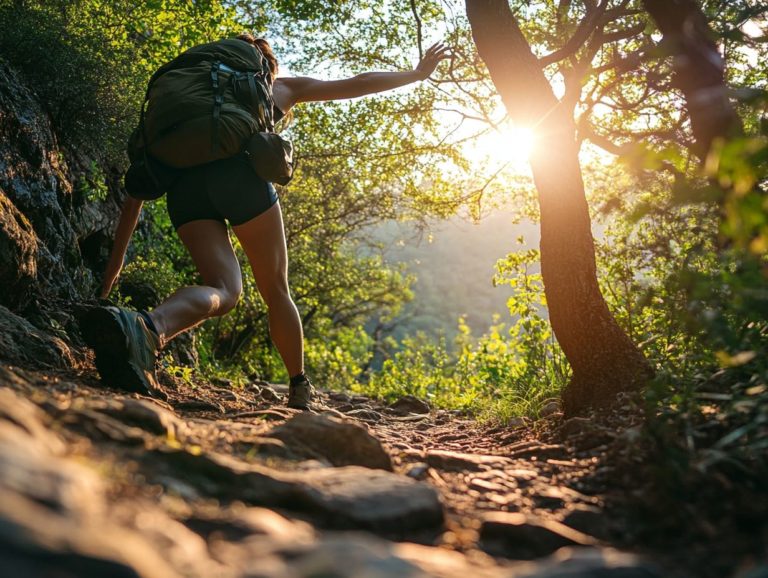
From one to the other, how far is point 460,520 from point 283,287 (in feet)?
7.07

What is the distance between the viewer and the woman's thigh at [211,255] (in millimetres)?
3559

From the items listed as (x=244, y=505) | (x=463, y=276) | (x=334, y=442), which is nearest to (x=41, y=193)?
(x=334, y=442)

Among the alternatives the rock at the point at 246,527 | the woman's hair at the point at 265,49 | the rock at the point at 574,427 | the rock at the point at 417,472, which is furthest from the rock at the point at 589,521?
the woman's hair at the point at 265,49

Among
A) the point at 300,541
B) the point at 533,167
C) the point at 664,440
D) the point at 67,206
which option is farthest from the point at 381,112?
the point at 300,541

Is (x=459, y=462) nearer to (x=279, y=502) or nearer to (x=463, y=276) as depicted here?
(x=279, y=502)

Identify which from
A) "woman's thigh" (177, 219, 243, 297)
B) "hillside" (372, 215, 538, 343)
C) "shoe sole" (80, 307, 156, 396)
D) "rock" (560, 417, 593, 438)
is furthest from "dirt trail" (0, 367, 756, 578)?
"hillside" (372, 215, 538, 343)

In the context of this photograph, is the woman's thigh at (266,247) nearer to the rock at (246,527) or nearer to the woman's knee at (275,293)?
the woman's knee at (275,293)

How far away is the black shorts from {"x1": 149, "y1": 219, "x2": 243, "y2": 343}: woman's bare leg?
78 mm

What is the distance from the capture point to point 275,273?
143 inches

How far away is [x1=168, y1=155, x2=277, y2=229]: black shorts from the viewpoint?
3455 mm

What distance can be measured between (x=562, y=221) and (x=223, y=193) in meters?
2.01

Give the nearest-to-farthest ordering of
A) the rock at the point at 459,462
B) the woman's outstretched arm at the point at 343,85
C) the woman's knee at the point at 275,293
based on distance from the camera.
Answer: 1. the rock at the point at 459,462
2. the woman's knee at the point at 275,293
3. the woman's outstretched arm at the point at 343,85

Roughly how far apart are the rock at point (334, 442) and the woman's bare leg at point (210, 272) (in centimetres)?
113

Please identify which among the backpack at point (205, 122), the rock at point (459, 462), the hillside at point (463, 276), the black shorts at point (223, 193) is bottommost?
the rock at point (459, 462)
